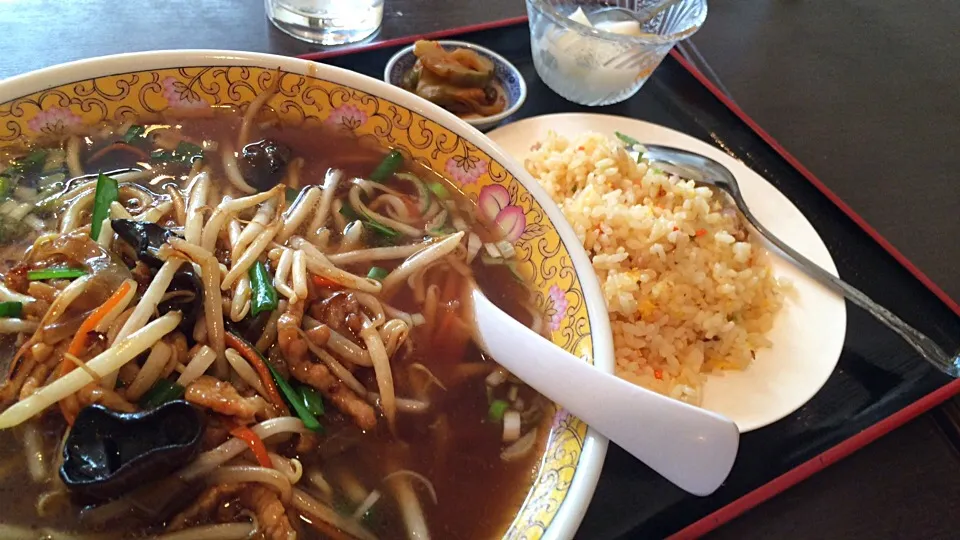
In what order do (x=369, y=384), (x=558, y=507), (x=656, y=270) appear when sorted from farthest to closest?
(x=656, y=270)
(x=369, y=384)
(x=558, y=507)

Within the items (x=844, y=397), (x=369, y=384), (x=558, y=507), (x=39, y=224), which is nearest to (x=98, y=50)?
(x=39, y=224)

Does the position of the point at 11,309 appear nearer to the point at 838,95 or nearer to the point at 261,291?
the point at 261,291

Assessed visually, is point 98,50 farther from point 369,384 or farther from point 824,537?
point 824,537

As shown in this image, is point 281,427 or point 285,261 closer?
point 281,427

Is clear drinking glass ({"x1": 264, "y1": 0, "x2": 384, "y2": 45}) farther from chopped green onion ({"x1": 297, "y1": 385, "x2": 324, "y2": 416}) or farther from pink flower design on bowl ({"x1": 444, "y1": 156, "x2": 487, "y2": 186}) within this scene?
chopped green onion ({"x1": 297, "y1": 385, "x2": 324, "y2": 416})

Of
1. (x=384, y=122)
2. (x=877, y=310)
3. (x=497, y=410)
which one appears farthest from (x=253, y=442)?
(x=877, y=310)

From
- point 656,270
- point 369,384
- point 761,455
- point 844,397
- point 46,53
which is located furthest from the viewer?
point 46,53

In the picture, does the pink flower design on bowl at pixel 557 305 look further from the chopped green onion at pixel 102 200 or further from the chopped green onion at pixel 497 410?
the chopped green onion at pixel 102 200

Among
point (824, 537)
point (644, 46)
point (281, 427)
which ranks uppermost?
point (644, 46)
